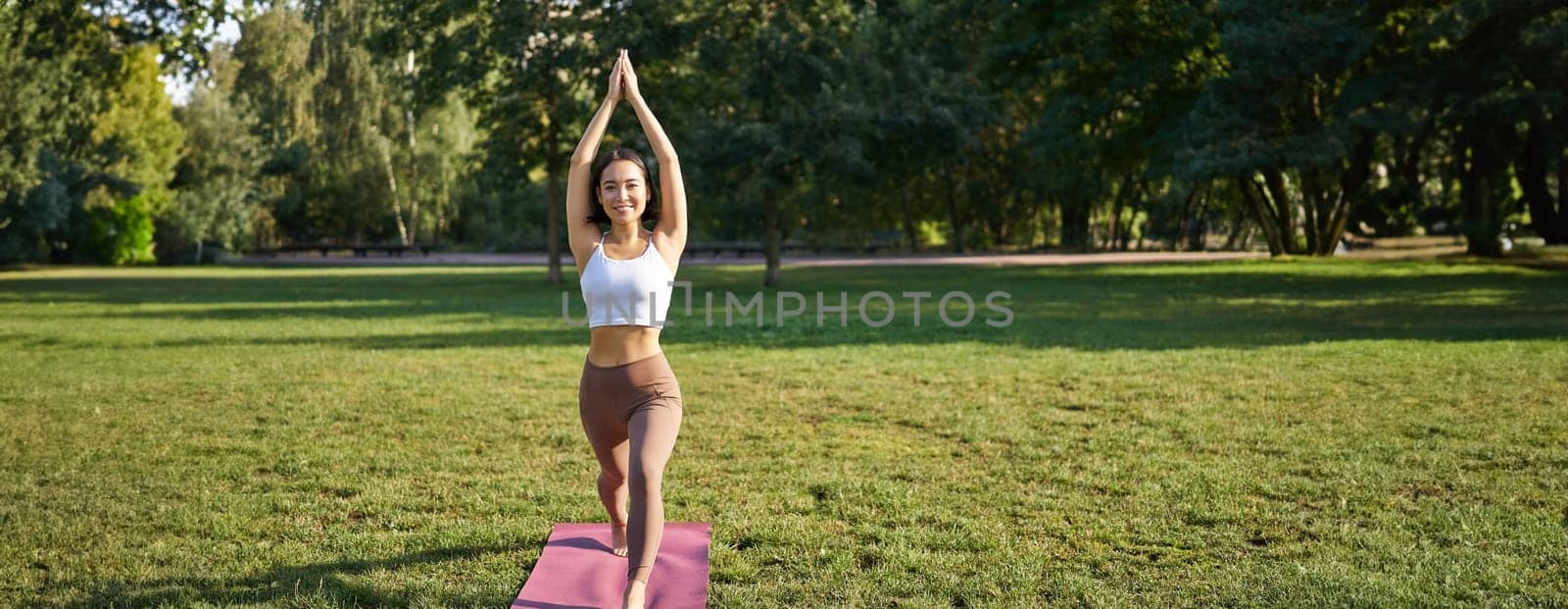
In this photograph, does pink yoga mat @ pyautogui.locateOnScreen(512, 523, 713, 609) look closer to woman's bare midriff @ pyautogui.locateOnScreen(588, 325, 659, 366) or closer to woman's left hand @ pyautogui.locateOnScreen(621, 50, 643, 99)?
woman's bare midriff @ pyautogui.locateOnScreen(588, 325, 659, 366)

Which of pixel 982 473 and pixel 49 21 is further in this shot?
pixel 49 21

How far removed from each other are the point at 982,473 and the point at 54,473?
18.4 feet

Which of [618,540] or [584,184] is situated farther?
[618,540]

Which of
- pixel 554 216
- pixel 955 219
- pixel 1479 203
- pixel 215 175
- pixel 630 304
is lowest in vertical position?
pixel 630 304

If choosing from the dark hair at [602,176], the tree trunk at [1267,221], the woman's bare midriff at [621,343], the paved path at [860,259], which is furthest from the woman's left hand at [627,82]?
the tree trunk at [1267,221]

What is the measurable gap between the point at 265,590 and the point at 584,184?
2156 mm

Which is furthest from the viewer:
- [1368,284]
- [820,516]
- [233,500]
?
[1368,284]

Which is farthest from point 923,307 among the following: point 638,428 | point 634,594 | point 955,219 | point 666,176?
point 955,219

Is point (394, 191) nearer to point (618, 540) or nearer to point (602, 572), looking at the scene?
point (618, 540)

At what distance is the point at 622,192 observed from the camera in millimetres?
4508

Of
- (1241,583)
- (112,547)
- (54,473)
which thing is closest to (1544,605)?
(1241,583)

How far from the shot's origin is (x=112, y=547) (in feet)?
17.6

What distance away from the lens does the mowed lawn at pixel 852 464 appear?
494 cm

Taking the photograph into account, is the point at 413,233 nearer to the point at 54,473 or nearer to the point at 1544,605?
the point at 54,473
